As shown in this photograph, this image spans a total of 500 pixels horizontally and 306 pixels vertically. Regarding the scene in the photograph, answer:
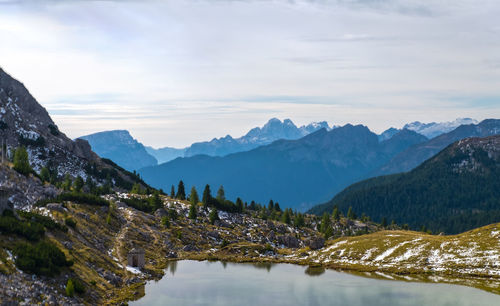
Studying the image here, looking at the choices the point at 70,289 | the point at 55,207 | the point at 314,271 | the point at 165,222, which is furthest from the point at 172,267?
the point at 70,289

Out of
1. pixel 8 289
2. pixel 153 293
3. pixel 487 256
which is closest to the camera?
pixel 8 289

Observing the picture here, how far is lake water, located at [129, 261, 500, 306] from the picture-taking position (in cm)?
9281

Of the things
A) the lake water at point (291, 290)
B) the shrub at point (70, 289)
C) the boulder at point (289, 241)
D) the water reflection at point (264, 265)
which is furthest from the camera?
the boulder at point (289, 241)

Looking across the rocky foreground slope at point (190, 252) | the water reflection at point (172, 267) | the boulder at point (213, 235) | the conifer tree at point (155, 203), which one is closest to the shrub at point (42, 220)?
the rocky foreground slope at point (190, 252)

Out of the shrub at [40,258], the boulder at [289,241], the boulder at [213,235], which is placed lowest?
the boulder at [289,241]

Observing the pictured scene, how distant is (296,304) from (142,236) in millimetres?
74490

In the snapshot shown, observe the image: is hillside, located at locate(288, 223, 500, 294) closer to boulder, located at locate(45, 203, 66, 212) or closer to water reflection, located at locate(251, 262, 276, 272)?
water reflection, located at locate(251, 262, 276, 272)

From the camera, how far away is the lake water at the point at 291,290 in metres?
92.8

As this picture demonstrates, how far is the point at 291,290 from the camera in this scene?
346 ft

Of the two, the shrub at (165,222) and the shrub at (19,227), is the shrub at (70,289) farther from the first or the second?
the shrub at (165,222)

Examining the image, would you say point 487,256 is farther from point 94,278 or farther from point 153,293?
point 94,278

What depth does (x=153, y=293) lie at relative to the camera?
97.8m

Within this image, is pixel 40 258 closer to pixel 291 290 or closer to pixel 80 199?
pixel 291 290

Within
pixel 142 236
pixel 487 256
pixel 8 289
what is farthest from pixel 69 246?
pixel 487 256
